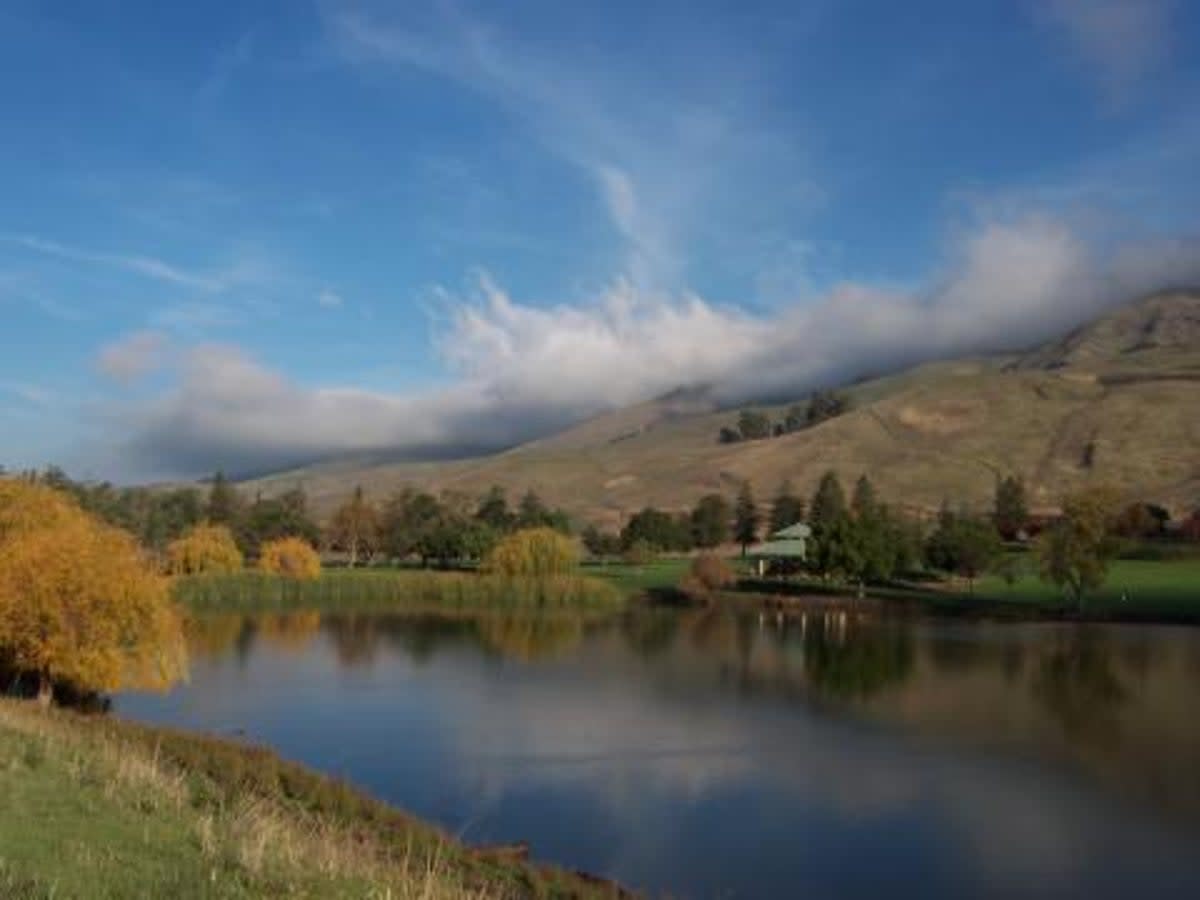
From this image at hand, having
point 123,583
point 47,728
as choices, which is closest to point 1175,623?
point 123,583

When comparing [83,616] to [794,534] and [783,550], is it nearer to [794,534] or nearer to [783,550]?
[783,550]

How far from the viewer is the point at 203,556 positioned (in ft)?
316

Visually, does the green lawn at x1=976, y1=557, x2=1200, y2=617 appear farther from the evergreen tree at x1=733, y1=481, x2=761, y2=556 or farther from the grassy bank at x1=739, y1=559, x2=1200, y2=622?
the evergreen tree at x1=733, y1=481, x2=761, y2=556

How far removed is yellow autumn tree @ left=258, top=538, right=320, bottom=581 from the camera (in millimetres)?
98375

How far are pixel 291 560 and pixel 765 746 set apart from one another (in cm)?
6855

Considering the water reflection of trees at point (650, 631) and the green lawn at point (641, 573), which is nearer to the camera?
the water reflection of trees at point (650, 631)

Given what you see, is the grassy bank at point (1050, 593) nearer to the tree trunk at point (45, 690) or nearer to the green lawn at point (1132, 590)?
the green lawn at point (1132, 590)

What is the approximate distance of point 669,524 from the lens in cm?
14800

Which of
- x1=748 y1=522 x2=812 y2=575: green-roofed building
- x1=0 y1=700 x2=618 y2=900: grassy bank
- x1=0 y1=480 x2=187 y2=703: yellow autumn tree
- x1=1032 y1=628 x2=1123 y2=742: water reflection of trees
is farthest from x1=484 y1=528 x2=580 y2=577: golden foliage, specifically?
x1=0 y1=700 x2=618 y2=900: grassy bank

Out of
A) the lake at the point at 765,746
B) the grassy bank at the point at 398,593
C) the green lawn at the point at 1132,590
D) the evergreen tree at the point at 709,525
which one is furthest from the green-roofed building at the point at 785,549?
the lake at the point at 765,746

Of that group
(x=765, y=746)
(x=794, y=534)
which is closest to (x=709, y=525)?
(x=794, y=534)

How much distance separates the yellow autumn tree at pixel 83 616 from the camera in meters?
34.0

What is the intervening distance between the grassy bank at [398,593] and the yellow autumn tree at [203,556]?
418 centimetres

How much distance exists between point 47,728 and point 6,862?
48.3 feet
